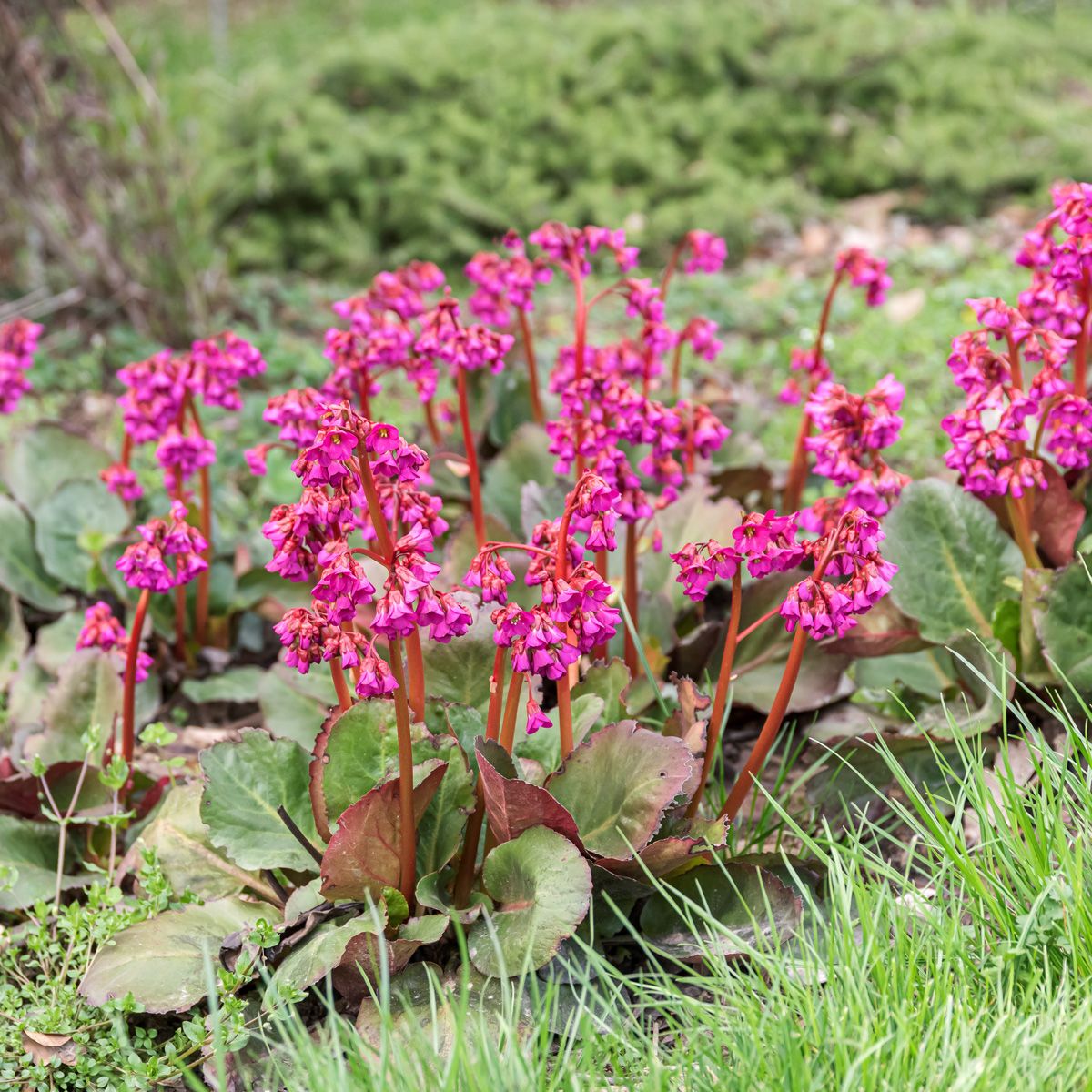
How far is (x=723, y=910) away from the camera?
7.10ft

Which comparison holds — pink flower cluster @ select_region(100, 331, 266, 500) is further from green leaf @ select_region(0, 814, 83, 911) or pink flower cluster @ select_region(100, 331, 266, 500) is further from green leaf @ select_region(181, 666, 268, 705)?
green leaf @ select_region(0, 814, 83, 911)

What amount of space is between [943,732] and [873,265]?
121 cm

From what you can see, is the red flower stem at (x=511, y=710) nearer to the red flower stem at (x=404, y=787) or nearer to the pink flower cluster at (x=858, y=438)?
the red flower stem at (x=404, y=787)

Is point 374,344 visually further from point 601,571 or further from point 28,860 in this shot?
point 28,860

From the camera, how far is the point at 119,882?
2.46m

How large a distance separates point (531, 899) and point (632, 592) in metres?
0.88

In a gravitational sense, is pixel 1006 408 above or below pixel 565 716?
above

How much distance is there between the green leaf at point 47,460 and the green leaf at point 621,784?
1.95 m

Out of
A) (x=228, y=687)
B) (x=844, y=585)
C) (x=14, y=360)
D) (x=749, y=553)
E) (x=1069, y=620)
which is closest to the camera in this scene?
(x=844, y=585)

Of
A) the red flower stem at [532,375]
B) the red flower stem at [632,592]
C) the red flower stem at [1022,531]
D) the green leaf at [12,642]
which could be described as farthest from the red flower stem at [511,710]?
the green leaf at [12,642]

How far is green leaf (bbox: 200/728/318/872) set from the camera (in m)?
2.20

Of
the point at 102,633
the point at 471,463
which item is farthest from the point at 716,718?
the point at 102,633

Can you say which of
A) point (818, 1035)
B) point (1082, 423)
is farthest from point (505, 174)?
point (818, 1035)

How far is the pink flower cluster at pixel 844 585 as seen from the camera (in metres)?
1.86
